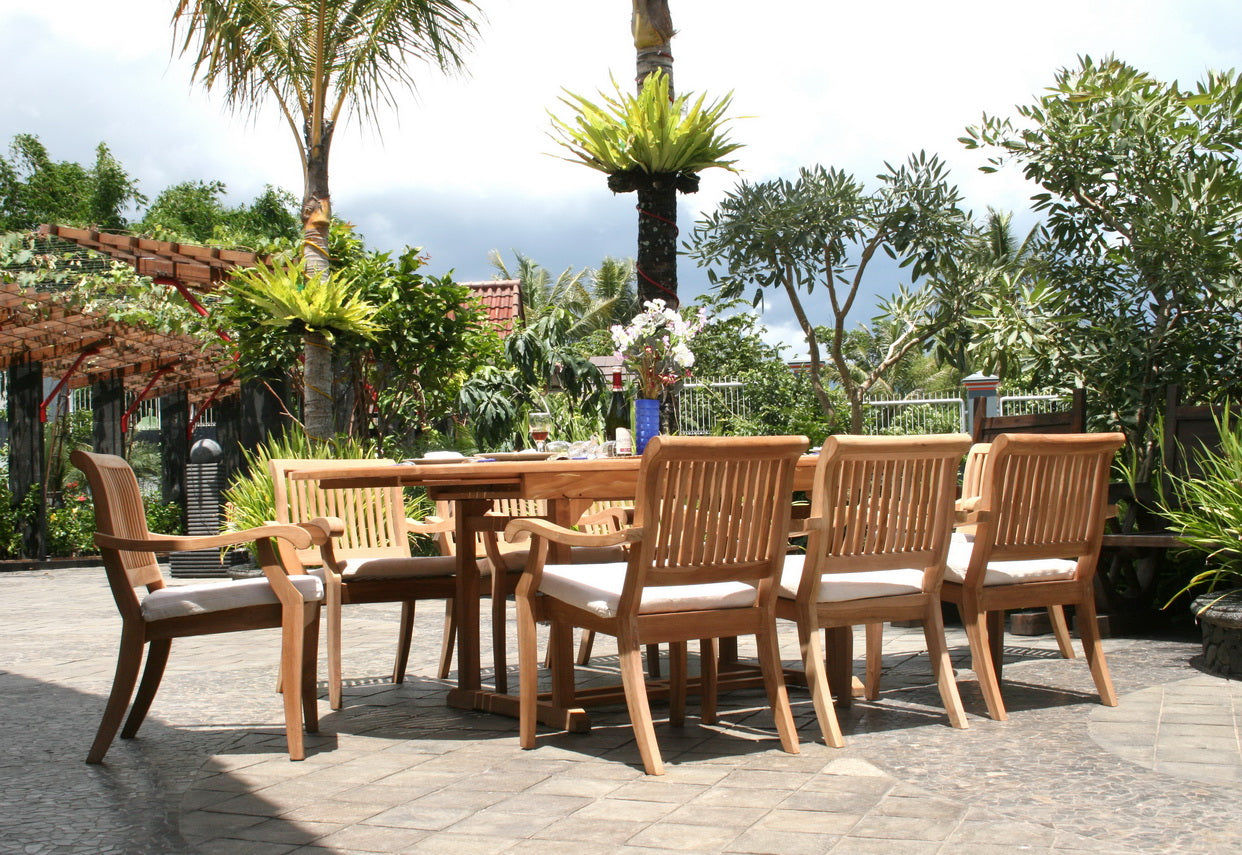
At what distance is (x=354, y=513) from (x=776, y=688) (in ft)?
7.65

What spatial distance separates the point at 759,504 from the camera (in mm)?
3645

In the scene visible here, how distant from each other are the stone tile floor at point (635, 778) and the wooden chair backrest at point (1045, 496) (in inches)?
23.0

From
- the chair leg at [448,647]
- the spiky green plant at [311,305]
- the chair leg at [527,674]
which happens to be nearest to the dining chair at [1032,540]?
the chair leg at [527,674]

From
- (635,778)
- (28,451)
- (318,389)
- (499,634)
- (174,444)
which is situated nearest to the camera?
(635,778)

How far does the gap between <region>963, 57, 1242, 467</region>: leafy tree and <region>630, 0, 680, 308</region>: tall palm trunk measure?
2.31 meters

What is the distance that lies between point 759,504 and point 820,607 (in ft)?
1.37

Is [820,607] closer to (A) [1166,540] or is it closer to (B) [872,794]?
(B) [872,794]

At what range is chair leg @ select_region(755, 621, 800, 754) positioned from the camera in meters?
3.58

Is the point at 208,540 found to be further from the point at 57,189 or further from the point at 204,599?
the point at 57,189

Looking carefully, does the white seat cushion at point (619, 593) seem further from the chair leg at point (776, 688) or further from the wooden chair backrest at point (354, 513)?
the wooden chair backrest at point (354, 513)

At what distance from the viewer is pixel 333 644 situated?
456 centimetres

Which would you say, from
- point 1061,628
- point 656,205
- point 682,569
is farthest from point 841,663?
point 656,205

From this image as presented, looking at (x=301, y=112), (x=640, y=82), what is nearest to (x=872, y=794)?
(x=640, y=82)

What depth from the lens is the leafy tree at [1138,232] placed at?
6684 mm
